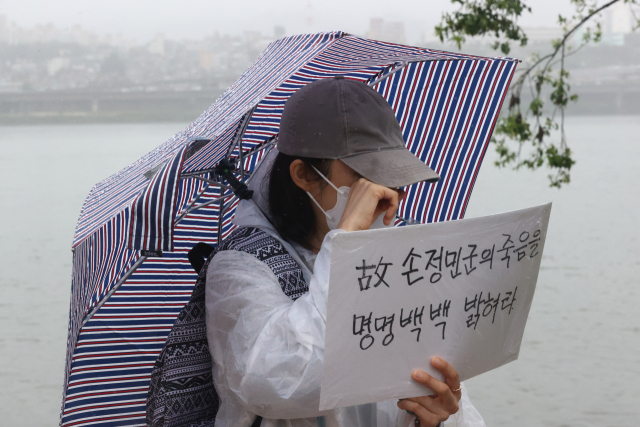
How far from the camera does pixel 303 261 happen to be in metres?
1.73

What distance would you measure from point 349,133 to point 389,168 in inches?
4.8

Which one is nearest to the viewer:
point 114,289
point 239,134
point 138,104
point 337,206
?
point 337,206

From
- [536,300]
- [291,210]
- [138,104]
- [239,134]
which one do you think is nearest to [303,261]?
[291,210]

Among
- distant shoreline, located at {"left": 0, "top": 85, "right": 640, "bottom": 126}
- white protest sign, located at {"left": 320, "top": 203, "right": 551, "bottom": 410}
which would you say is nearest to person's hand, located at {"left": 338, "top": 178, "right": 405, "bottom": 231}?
white protest sign, located at {"left": 320, "top": 203, "right": 551, "bottom": 410}

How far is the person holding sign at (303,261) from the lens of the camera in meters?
1.38

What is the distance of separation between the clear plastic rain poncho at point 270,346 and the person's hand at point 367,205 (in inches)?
2.8

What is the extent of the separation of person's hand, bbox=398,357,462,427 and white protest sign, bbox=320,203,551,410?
0.8 inches

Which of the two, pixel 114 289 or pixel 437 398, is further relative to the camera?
pixel 114 289

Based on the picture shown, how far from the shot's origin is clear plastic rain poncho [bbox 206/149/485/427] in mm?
1365

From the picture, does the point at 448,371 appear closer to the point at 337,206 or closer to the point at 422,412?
the point at 422,412

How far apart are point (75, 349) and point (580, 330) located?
11.5m

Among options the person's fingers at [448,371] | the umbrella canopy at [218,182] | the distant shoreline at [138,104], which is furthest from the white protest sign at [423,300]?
the distant shoreline at [138,104]

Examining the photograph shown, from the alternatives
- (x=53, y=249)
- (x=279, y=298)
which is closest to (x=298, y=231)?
(x=279, y=298)

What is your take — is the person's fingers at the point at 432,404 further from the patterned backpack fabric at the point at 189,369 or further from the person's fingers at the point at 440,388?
the patterned backpack fabric at the point at 189,369
